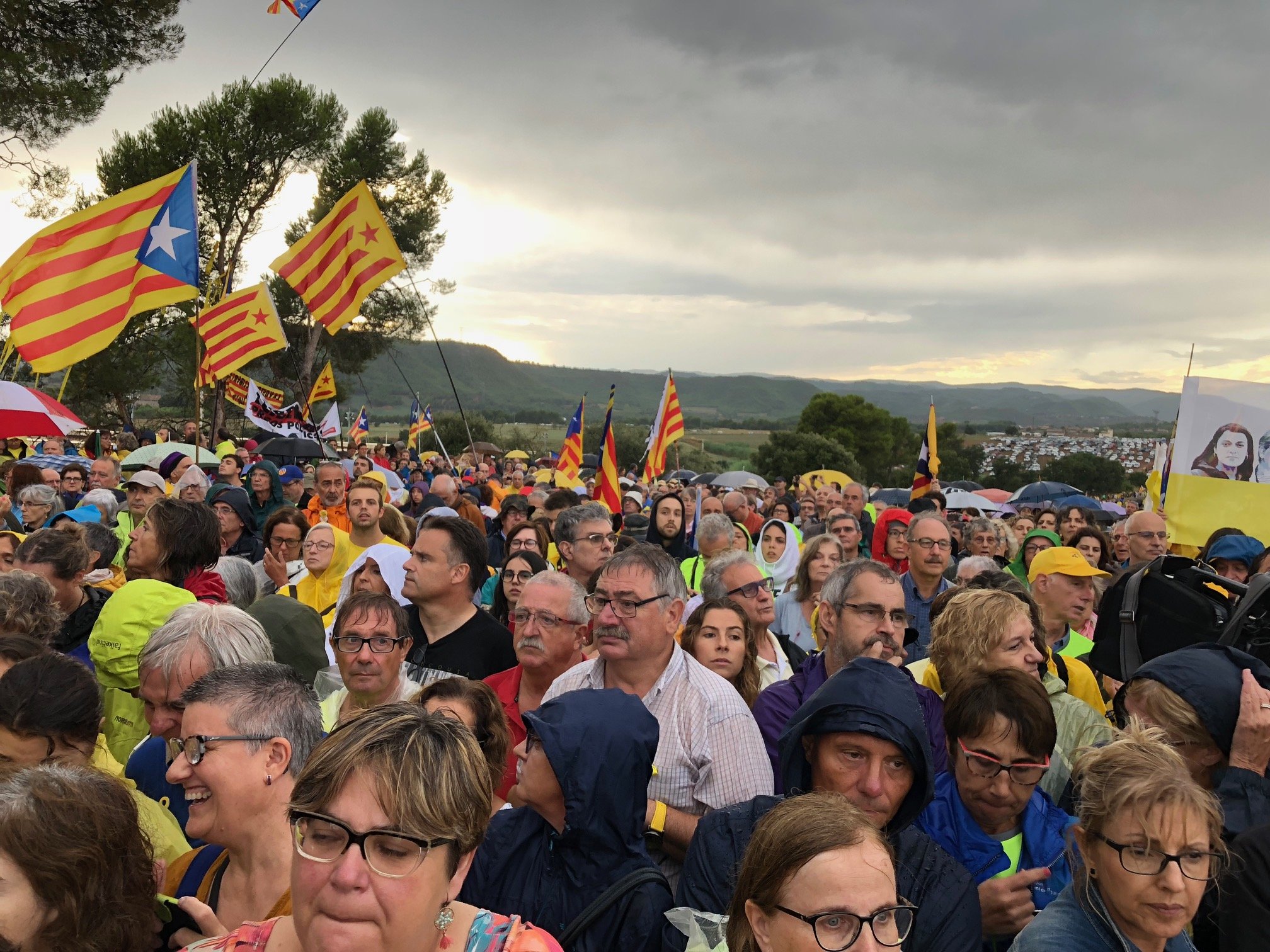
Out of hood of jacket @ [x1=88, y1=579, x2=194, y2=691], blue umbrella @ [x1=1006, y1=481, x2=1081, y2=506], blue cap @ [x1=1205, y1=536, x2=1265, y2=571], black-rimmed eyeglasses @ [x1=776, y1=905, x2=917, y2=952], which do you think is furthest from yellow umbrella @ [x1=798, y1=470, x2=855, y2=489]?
black-rimmed eyeglasses @ [x1=776, y1=905, x2=917, y2=952]

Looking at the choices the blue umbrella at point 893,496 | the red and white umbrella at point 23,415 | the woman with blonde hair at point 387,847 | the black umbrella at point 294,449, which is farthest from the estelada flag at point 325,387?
the woman with blonde hair at point 387,847

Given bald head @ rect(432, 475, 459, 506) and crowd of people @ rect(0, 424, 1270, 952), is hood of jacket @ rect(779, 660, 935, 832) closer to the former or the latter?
crowd of people @ rect(0, 424, 1270, 952)

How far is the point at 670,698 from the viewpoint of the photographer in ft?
11.3

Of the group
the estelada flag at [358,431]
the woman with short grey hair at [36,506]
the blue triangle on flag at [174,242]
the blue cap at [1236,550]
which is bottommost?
the estelada flag at [358,431]

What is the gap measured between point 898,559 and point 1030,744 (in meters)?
5.08

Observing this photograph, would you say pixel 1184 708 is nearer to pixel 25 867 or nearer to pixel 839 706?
pixel 839 706

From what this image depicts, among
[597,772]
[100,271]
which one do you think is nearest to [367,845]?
[597,772]

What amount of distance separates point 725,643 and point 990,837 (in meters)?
1.56

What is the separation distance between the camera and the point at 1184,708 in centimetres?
293

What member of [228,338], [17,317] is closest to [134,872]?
[17,317]

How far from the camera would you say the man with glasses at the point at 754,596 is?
513cm

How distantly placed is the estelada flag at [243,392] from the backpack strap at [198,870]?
601 inches

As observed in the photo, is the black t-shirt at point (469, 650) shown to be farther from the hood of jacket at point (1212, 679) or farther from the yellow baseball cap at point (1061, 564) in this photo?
the yellow baseball cap at point (1061, 564)

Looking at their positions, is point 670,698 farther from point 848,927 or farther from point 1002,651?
point 848,927
